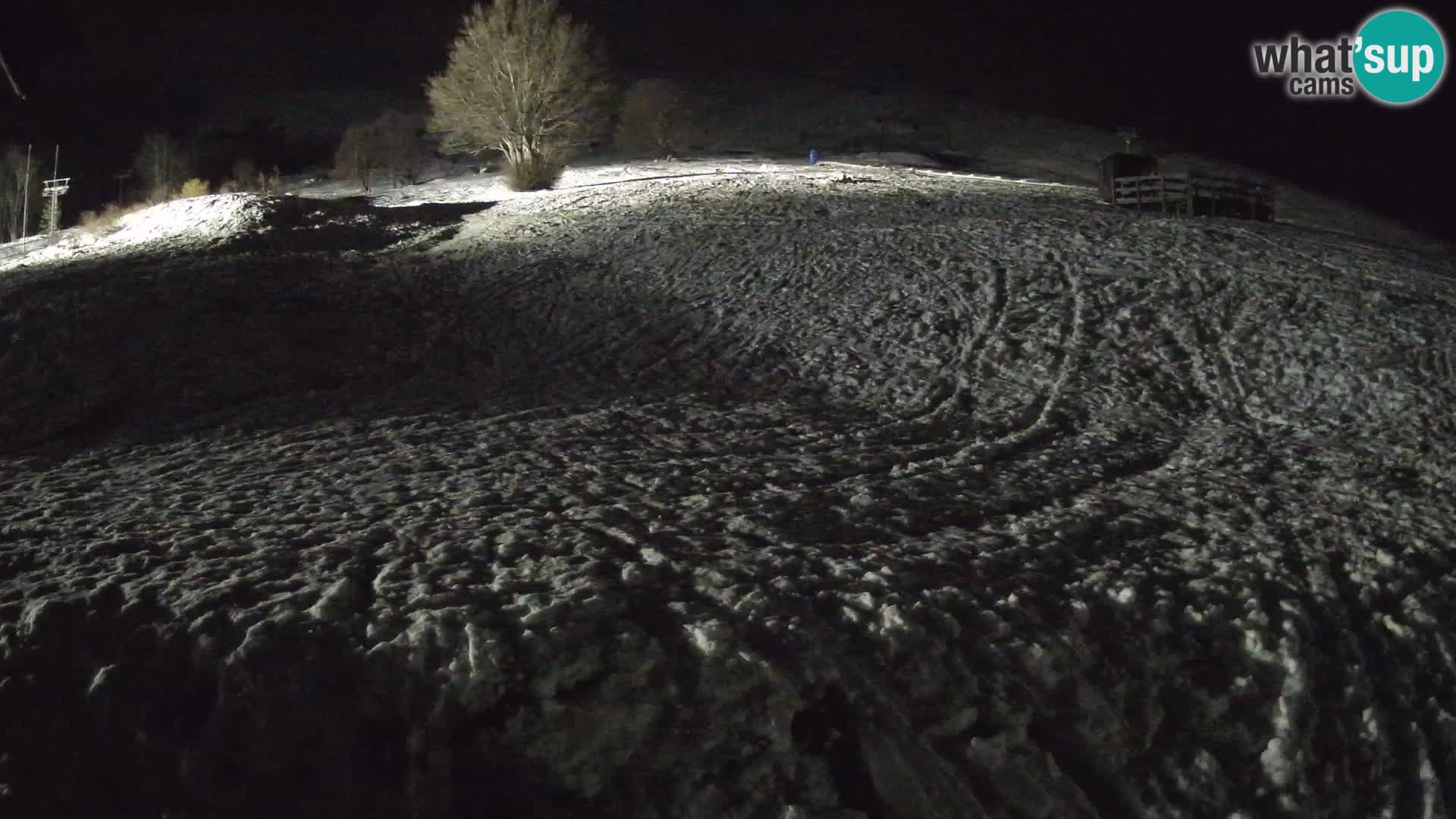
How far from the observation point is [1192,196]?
13367 millimetres

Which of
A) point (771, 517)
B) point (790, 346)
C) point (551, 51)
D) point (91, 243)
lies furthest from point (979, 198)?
point (551, 51)

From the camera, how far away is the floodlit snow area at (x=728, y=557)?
86.6 inches

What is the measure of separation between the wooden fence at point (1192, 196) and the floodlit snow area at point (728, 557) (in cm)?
659

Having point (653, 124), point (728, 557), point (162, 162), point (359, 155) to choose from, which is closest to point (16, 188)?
point (162, 162)

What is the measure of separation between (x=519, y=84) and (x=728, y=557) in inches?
870

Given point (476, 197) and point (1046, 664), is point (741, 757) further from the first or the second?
point (476, 197)

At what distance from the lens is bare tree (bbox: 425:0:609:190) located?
22984 mm

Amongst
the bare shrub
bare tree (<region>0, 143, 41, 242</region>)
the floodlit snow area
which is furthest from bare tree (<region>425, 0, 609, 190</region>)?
bare tree (<region>0, 143, 41, 242</region>)

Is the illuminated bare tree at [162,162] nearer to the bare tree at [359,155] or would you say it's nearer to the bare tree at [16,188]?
the bare tree at [16,188]

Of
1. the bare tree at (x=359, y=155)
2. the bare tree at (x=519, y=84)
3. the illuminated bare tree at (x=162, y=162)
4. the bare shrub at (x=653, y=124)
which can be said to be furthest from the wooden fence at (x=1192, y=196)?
the illuminated bare tree at (x=162, y=162)

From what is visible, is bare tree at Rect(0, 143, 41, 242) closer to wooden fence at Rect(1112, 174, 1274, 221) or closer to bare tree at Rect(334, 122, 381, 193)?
bare tree at Rect(334, 122, 381, 193)

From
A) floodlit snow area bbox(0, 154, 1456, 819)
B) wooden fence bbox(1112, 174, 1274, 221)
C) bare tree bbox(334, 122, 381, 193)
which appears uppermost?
bare tree bbox(334, 122, 381, 193)

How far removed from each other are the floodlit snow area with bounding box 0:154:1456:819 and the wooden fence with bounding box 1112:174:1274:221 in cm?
659

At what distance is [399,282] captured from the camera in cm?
857
